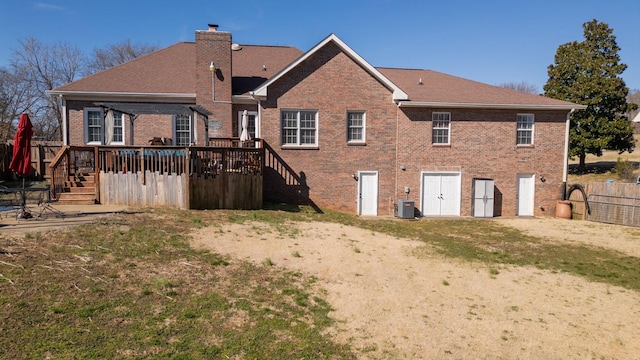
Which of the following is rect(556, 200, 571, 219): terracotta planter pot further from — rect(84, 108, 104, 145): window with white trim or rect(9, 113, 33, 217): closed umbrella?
rect(84, 108, 104, 145): window with white trim

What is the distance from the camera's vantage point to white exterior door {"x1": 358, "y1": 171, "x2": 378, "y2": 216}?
1842 centimetres

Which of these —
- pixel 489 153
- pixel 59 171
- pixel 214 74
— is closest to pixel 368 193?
pixel 489 153

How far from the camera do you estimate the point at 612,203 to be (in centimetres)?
1814

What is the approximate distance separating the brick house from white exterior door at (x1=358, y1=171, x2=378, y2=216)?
5 cm

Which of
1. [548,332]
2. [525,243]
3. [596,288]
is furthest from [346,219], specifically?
[548,332]

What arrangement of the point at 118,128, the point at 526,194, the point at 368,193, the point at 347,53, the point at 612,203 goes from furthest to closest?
the point at 526,194
the point at 118,128
the point at 368,193
the point at 612,203
the point at 347,53

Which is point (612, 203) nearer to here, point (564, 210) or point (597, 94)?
point (564, 210)

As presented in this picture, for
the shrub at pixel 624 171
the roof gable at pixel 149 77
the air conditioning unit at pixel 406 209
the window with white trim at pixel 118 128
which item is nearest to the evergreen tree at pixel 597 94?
the shrub at pixel 624 171

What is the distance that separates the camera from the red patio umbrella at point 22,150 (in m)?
9.91

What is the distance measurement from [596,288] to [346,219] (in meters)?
8.95

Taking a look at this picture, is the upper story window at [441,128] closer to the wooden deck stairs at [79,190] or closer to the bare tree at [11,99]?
the wooden deck stairs at [79,190]

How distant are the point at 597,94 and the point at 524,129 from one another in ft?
64.0

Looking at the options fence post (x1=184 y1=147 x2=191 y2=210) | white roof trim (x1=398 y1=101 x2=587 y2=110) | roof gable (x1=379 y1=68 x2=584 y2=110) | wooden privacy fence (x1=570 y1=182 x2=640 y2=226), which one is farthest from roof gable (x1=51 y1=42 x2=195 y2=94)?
wooden privacy fence (x1=570 y1=182 x2=640 y2=226)

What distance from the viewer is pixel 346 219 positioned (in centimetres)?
1599
